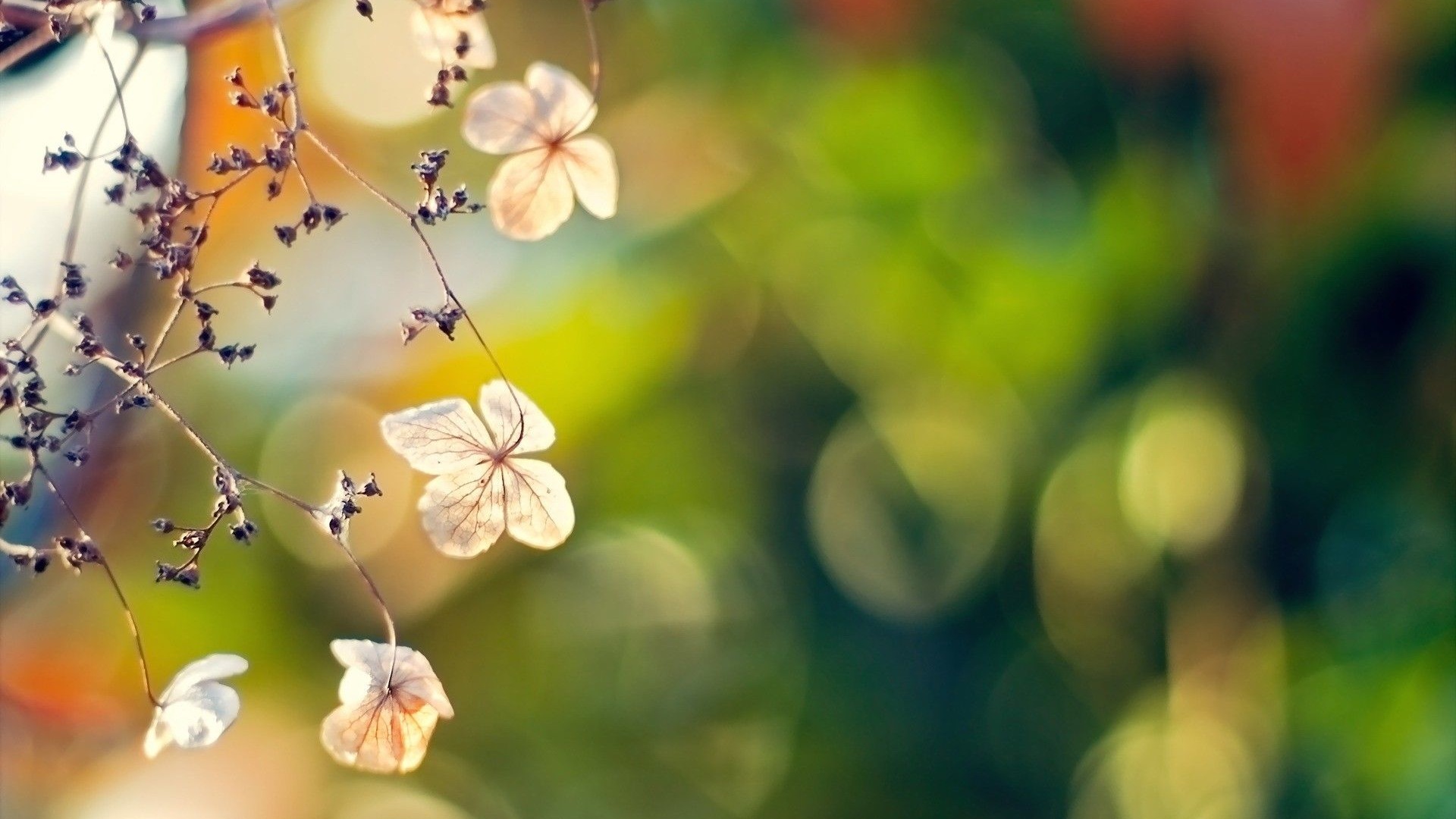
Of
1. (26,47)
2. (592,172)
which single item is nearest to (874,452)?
(592,172)

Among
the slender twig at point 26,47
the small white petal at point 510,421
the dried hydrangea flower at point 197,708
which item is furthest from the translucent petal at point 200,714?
the slender twig at point 26,47

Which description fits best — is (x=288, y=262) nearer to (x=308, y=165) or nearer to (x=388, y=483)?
(x=308, y=165)

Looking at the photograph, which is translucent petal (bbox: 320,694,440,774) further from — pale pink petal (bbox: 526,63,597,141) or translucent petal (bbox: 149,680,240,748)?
pale pink petal (bbox: 526,63,597,141)

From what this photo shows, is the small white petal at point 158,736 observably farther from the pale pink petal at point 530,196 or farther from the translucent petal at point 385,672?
the pale pink petal at point 530,196

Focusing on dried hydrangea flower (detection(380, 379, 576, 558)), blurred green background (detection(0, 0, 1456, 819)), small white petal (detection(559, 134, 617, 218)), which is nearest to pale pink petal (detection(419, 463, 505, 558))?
dried hydrangea flower (detection(380, 379, 576, 558))

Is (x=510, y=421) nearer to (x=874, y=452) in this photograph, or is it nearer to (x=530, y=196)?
(x=530, y=196)

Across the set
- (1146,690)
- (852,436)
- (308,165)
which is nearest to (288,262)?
(308,165)
